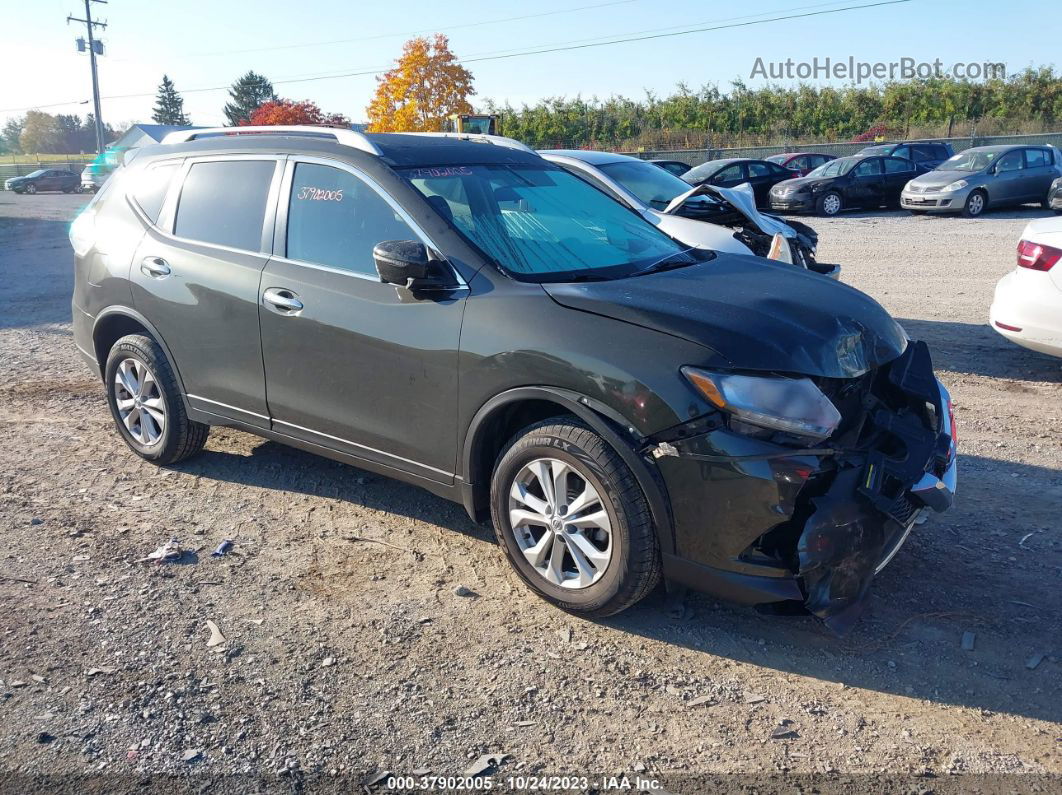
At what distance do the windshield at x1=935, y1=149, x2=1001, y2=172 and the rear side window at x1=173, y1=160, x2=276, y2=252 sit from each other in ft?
65.4

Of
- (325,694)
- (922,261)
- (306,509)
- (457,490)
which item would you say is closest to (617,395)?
(457,490)

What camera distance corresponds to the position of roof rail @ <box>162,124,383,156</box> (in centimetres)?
443

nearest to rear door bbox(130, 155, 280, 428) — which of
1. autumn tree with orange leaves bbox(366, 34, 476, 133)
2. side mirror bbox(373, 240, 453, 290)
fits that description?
side mirror bbox(373, 240, 453, 290)

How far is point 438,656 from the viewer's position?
3469mm

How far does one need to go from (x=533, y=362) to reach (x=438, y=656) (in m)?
1.21

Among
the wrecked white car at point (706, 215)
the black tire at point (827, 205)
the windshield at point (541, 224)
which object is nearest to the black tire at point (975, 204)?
the black tire at point (827, 205)

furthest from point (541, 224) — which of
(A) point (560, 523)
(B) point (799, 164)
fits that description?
(B) point (799, 164)

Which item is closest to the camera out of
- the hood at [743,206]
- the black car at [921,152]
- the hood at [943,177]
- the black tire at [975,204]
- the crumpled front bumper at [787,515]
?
the crumpled front bumper at [787,515]

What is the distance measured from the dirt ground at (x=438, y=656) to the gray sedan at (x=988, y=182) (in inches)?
659

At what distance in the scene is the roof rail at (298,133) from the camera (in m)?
4.43

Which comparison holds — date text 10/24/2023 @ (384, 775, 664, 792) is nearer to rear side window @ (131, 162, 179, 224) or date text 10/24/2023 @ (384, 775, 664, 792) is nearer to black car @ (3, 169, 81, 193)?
rear side window @ (131, 162, 179, 224)

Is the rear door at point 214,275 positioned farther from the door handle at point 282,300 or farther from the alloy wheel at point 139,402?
the alloy wheel at point 139,402

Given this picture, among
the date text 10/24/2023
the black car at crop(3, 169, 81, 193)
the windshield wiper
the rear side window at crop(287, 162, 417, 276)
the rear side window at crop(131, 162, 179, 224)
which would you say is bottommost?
the date text 10/24/2023

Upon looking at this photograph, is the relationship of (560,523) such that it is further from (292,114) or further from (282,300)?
(292,114)
